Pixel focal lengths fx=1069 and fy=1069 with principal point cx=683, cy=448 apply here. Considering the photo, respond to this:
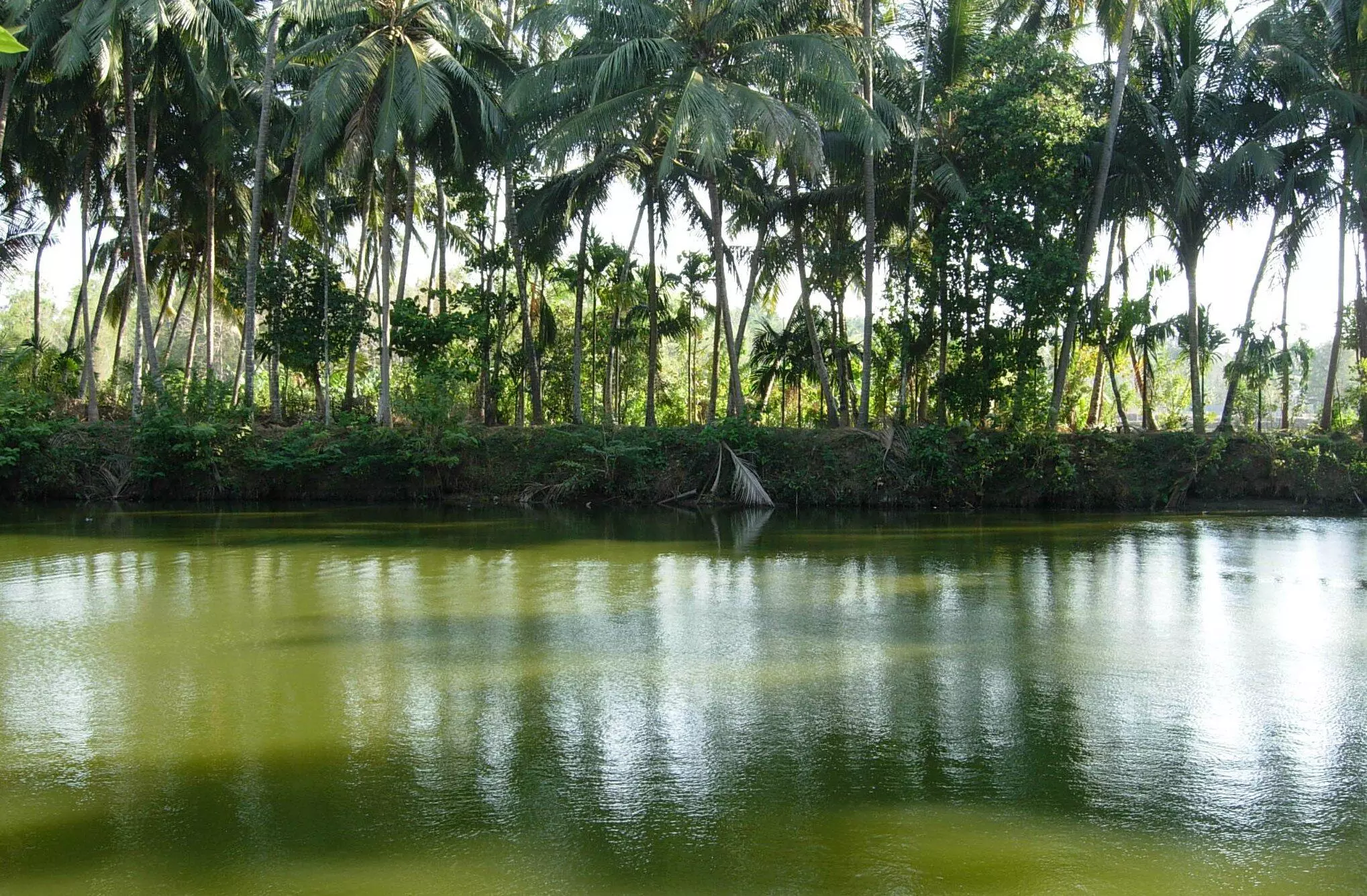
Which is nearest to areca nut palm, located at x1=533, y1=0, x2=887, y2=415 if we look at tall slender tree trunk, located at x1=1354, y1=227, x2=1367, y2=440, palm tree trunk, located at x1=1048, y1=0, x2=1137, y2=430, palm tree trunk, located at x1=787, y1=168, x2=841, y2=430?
palm tree trunk, located at x1=787, y1=168, x2=841, y2=430

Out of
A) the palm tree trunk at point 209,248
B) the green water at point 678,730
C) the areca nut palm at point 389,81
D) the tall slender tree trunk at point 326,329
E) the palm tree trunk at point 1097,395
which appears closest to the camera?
the green water at point 678,730

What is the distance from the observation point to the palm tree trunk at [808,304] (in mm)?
22312

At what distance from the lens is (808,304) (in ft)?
74.2

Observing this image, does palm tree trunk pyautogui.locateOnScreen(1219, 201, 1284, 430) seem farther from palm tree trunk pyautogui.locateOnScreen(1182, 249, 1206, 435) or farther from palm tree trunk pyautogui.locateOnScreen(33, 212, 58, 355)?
palm tree trunk pyautogui.locateOnScreen(33, 212, 58, 355)

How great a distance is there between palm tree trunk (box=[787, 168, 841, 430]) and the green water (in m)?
10.8

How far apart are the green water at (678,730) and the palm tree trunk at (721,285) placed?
10381 millimetres

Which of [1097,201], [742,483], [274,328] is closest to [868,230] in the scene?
[1097,201]

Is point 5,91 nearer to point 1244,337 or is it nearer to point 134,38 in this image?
point 134,38

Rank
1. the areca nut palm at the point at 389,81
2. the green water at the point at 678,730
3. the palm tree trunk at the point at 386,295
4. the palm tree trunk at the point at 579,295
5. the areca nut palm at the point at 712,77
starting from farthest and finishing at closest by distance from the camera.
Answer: the palm tree trunk at the point at 579,295
the palm tree trunk at the point at 386,295
the areca nut palm at the point at 389,81
the areca nut palm at the point at 712,77
the green water at the point at 678,730

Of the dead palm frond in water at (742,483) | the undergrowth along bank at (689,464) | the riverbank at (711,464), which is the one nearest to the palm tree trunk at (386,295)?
the undergrowth along bank at (689,464)

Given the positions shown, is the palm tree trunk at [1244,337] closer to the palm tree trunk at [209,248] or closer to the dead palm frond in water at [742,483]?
the dead palm frond in water at [742,483]

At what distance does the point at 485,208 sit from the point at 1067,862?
2309 centimetres

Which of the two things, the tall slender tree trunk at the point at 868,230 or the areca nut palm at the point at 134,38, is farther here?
the tall slender tree trunk at the point at 868,230

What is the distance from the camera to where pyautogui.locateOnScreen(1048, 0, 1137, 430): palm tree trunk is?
19.9 metres
